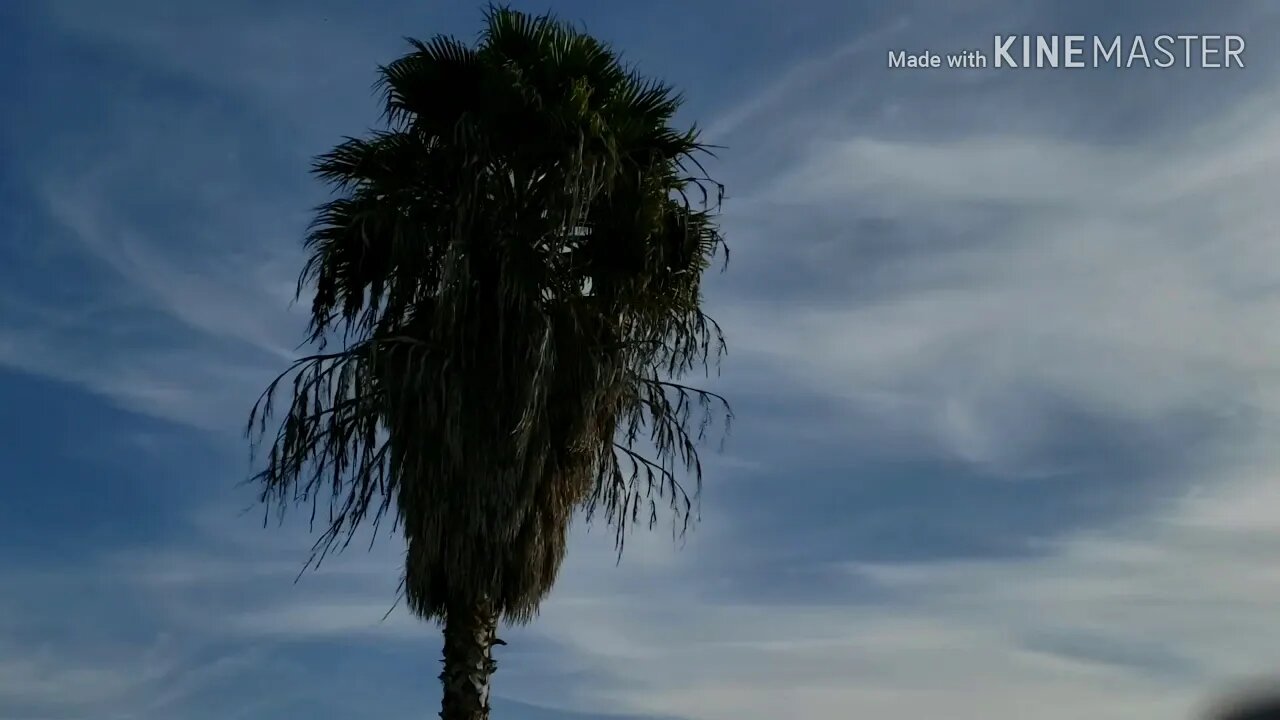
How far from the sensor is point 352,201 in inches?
532

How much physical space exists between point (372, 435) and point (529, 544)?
1804 millimetres

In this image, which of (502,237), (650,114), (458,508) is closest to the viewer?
(458,508)

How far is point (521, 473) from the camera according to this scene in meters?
12.3

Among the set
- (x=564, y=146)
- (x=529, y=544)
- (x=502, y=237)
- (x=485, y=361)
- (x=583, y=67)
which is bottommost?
(x=529, y=544)

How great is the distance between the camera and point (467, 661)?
1195 cm

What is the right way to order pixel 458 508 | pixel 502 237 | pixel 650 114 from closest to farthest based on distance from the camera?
1. pixel 458 508
2. pixel 502 237
3. pixel 650 114

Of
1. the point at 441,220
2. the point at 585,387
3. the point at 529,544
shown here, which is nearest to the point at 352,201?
the point at 441,220

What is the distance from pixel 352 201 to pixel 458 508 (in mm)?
3456

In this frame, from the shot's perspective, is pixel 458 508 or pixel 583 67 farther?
pixel 583 67

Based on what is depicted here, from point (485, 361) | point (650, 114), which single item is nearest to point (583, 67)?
point (650, 114)

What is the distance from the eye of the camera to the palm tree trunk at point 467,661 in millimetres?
11891

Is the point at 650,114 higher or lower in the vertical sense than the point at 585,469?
higher

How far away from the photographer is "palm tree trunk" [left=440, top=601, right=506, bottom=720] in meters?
11.9

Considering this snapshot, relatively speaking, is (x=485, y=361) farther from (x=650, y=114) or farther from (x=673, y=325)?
(x=650, y=114)
